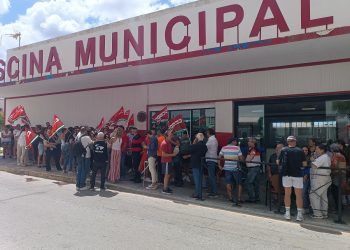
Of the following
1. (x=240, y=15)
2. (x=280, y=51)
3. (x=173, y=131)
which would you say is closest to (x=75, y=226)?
(x=173, y=131)

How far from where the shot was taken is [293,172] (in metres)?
7.34

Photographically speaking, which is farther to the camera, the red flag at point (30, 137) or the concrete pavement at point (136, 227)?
the red flag at point (30, 137)

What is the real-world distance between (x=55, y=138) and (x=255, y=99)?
7.71 meters

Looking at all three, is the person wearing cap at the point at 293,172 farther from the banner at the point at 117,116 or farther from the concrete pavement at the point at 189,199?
the banner at the point at 117,116

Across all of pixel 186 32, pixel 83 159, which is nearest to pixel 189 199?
pixel 83 159

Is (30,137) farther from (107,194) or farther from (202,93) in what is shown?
(202,93)

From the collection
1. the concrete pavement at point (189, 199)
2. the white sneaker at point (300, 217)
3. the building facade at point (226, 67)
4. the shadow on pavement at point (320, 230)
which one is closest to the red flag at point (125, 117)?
the building facade at point (226, 67)

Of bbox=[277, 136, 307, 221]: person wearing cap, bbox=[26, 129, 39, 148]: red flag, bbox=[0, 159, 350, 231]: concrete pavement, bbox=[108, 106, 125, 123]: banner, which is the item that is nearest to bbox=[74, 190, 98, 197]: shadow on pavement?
bbox=[0, 159, 350, 231]: concrete pavement

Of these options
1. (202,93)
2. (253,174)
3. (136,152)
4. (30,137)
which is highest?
(202,93)

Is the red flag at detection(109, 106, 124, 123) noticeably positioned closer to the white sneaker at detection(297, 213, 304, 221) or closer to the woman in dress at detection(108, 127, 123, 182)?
the woman in dress at detection(108, 127, 123, 182)

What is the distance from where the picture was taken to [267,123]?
11234mm

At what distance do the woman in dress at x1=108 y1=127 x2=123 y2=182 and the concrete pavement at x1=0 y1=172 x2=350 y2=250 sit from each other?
189cm

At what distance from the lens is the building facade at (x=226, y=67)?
30.0 feet

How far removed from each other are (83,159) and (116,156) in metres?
1.08
